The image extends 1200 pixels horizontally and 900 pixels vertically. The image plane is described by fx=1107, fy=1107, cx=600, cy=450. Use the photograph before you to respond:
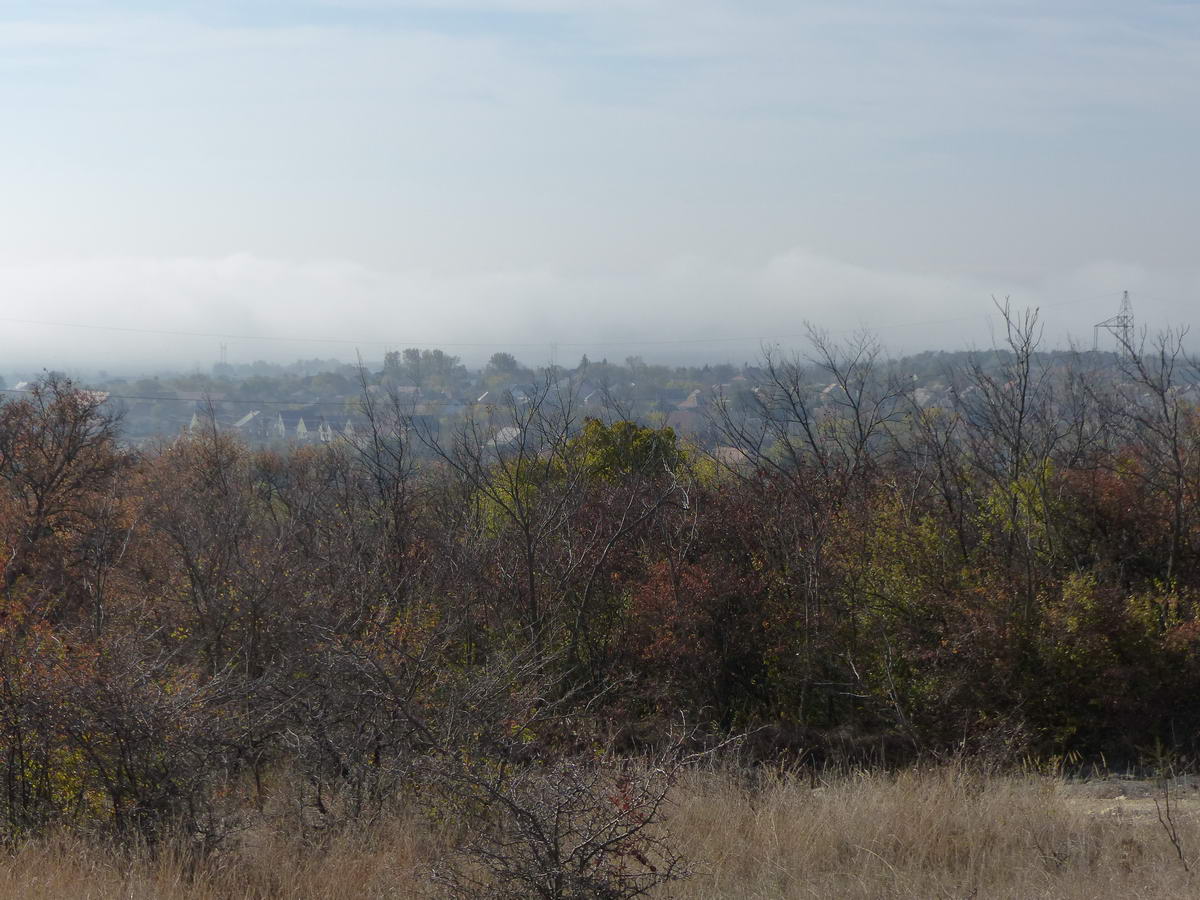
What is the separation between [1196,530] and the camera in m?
15.5

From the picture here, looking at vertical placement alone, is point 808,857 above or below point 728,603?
above

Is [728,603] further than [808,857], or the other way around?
[728,603]

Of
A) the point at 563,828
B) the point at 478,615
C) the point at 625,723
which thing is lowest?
the point at 625,723

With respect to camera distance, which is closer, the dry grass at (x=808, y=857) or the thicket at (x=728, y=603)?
the dry grass at (x=808, y=857)

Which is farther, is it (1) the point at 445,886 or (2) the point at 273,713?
(2) the point at 273,713

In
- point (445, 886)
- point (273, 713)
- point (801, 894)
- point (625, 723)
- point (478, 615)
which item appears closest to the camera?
point (445, 886)

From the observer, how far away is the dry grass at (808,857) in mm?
5465

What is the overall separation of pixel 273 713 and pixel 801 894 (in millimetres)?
4081

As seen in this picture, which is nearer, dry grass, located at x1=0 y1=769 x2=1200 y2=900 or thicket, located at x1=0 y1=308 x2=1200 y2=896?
dry grass, located at x1=0 y1=769 x2=1200 y2=900

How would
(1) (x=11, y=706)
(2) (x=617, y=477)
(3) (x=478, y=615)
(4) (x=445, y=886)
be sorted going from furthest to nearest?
(2) (x=617, y=477) < (3) (x=478, y=615) < (1) (x=11, y=706) < (4) (x=445, y=886)

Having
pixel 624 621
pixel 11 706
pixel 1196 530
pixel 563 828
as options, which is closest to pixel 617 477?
pixel 624 621

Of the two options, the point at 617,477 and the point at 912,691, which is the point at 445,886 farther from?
the point at 617,477

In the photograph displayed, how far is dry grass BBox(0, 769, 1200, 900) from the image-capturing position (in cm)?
546

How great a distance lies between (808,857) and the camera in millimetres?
6219
